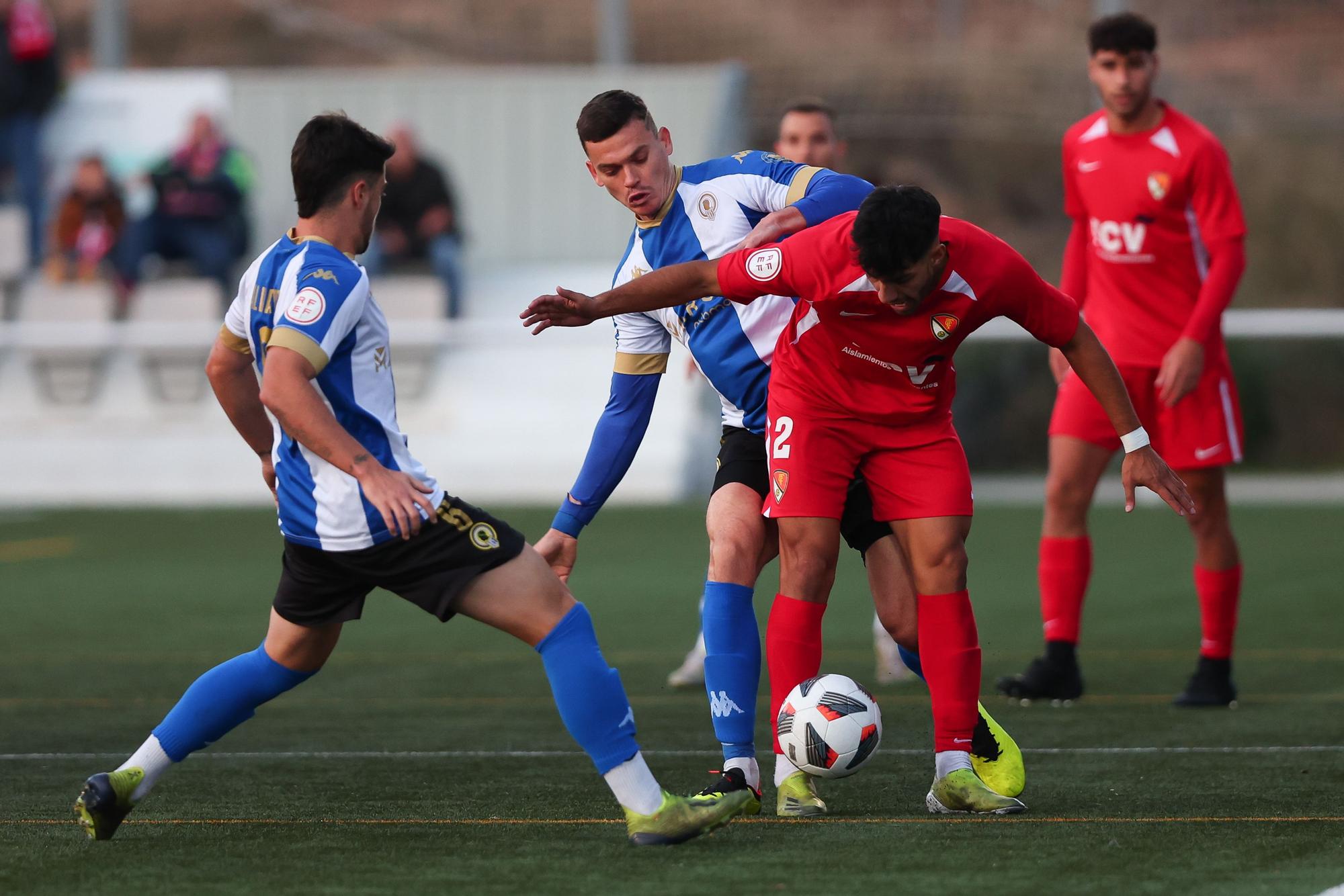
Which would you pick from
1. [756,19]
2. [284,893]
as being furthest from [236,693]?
[756,19]

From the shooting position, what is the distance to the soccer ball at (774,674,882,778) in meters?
4.62

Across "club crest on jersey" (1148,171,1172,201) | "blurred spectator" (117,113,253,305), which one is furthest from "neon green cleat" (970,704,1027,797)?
"blurred spectator" (117,113,253,305)

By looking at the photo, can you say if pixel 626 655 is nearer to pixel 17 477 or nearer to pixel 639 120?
pixel 639 120

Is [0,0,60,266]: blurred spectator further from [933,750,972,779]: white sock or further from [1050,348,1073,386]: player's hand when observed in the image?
[933,750,972,779]: white sock

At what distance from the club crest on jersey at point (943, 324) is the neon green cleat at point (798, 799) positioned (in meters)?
1.15

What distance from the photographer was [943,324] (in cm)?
452

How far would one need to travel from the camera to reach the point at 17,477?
615 inches

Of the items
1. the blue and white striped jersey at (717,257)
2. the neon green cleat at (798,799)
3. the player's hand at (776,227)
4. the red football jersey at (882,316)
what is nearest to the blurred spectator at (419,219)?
the blue and white striped jersey at (717,257)

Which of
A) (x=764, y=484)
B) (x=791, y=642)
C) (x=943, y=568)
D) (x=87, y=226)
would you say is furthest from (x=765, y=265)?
(x=87, y=226)

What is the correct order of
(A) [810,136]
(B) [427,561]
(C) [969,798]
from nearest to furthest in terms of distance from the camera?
(B) [427,561] → (C) [969,798] → (A) [810,136]

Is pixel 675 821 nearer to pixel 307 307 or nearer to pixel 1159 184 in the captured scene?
pixel 307 307

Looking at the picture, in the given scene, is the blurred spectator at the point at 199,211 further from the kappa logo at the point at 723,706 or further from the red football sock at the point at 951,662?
the red football sock at the point at 951,662

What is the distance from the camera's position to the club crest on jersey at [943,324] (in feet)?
14.8

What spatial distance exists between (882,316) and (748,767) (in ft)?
3.89
